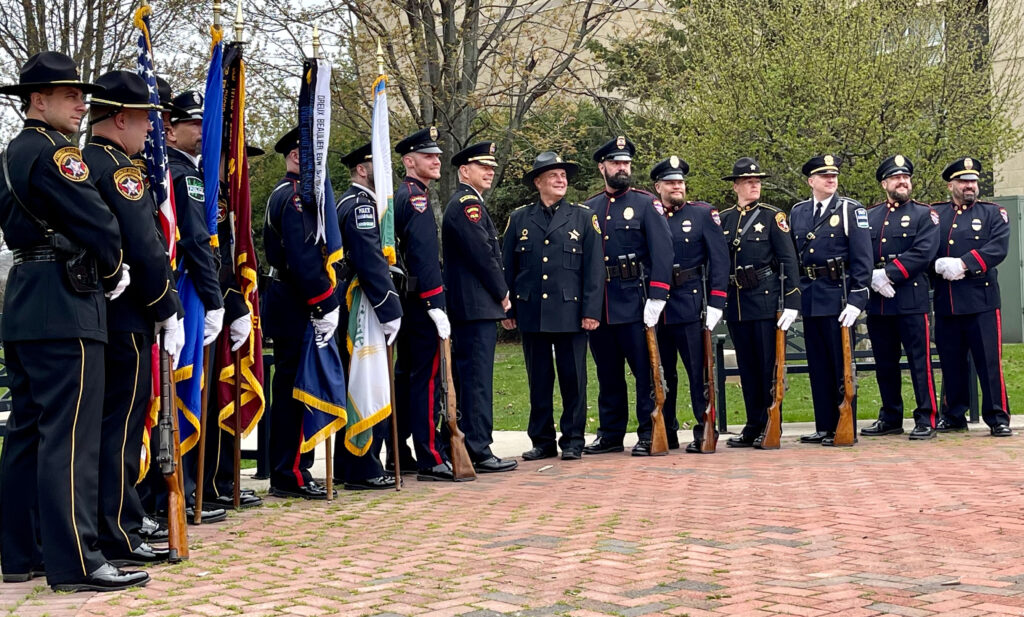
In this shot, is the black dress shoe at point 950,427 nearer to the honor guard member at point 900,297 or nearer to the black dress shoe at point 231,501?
the honor guard member at point 900,297

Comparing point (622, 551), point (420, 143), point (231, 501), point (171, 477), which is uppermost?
point (420, 143)

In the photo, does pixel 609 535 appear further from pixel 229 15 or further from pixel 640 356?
pixel 229 15

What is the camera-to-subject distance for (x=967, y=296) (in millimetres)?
11195

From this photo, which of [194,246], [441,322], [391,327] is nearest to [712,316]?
[441,322]

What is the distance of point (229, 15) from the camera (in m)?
19.2

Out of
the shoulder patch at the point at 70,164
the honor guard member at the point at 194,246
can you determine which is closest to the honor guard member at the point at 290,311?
the honor guard member at the point at 194,246

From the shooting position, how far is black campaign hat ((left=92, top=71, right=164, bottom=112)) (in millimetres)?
5773

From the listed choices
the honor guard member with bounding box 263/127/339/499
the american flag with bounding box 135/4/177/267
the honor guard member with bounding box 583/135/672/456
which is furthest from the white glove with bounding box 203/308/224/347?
the honor guard member with bounding box 583/135/672/456

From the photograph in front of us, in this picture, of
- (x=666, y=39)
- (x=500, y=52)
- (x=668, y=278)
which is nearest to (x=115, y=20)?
(x=500, y=52)

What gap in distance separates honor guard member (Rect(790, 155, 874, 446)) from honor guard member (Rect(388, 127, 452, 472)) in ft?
12.3

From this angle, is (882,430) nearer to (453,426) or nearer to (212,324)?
(453,426)

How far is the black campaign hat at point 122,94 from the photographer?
5773 mm

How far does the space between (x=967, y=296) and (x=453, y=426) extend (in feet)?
17.5

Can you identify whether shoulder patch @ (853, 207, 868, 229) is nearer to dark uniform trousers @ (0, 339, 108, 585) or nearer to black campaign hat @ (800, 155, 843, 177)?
black campaign hat @ (800, 155, 843, 177)
